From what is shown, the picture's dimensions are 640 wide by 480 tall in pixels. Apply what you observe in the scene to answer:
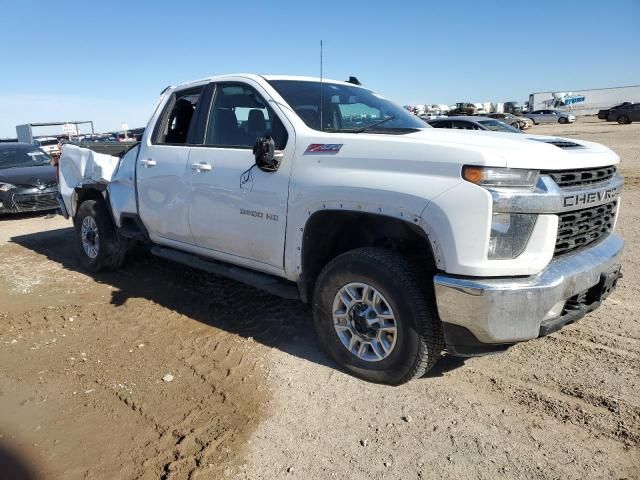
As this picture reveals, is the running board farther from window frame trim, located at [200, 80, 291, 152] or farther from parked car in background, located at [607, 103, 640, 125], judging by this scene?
parked car in background, located at [607, 103, 640, 125]

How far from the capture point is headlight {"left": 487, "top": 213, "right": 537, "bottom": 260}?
2.73 metres

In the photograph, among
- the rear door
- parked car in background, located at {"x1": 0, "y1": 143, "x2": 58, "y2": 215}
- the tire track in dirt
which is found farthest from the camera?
parked car in background, located at {"x1": 0, "y1": 143, "x2": 58, "y2": 215}

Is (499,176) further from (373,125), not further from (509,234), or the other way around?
(373,125)

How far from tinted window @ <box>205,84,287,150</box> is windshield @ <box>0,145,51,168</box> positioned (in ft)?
30.3

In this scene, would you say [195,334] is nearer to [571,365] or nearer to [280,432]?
[280,432]

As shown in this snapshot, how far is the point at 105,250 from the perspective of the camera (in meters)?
5.98

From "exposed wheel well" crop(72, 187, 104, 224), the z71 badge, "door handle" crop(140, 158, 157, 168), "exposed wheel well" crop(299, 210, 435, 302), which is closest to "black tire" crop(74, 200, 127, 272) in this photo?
"exposed wheel well" crop(72, 187, 104, 224)

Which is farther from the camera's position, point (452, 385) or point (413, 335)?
point (452, 385)

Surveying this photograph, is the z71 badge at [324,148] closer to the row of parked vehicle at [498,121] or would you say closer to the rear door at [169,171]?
the rear door at [169,171]

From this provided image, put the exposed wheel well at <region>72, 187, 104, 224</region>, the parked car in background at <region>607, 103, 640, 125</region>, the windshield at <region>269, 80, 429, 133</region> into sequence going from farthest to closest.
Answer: the parked car in background at <region>607, 103, 640, 125</region> → the exposed wheel well at <region>72, 187, 104, 224</region> → the windshield at <region>269, 80, 429, 133</region>

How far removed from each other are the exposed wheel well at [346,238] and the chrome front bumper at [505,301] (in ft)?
1.60

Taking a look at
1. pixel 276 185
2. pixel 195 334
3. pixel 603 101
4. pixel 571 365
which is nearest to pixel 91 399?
pixel 195 334

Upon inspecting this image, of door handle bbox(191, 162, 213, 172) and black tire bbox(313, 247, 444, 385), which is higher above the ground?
door handle bbox(191, 162, 213, 172)

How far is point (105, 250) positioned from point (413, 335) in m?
4.25
